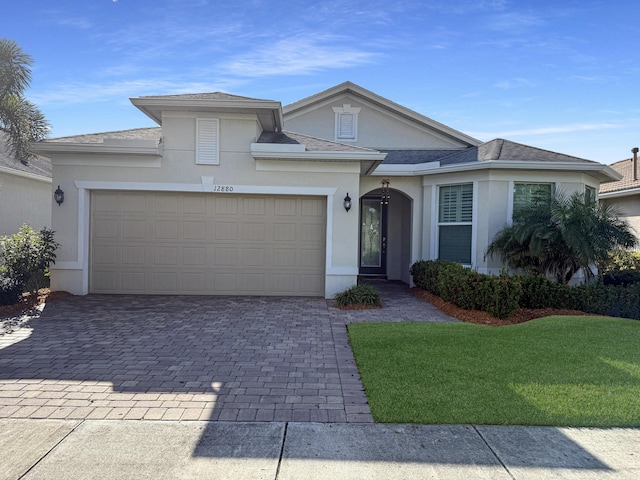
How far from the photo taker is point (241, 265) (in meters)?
10.4

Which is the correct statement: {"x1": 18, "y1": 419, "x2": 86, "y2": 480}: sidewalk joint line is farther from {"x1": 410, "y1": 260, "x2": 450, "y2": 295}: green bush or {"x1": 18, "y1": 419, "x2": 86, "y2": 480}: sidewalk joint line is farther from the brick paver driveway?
{"x1": 410, "y1": 260, "x2": 450, "y2": 295}: green bush

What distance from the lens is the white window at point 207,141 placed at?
998 centimetres

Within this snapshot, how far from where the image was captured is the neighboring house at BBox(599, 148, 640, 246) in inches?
575

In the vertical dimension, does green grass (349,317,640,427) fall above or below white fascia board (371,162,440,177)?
below

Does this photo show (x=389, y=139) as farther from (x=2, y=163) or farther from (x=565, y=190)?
(x=2, y=163)

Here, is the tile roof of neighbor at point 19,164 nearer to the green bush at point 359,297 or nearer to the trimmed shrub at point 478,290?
the green bush at point 359,297

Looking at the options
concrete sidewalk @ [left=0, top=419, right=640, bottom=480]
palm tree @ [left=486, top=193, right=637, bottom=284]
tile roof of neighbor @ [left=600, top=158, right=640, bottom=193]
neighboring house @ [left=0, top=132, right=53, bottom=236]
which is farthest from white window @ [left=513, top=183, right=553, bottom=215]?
neighboring house @ [left=0, top=132, right=53, bottom=236]

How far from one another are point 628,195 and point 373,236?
9105 mm

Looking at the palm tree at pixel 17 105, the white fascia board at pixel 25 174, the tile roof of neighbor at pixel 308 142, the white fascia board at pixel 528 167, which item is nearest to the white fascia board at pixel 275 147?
the tile roof of neighbor at pixel 308 142

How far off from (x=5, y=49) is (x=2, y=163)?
539 cm

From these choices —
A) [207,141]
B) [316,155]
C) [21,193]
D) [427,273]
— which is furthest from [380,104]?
[21,193]

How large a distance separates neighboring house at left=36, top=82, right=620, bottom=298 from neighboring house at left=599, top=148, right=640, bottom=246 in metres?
4.62

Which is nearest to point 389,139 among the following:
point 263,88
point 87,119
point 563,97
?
point 263,88

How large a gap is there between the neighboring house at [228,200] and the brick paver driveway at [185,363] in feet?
4.42
